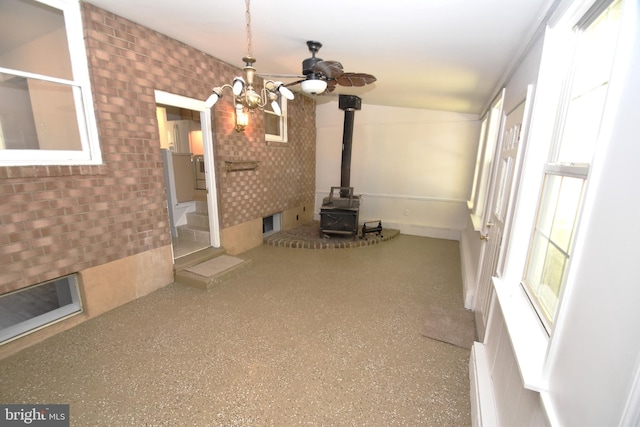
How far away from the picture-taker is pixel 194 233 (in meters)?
4.05

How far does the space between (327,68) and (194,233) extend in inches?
124

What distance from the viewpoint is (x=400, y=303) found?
9.19ft

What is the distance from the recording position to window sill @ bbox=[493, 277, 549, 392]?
930mm

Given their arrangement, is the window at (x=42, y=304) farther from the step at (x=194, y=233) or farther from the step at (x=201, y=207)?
the step at (x=201, y=207)

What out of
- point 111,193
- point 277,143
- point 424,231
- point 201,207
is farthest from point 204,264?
point 424,231

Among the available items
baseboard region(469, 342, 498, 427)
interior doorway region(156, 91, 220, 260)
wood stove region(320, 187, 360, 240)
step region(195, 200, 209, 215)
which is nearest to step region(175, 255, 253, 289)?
→ interior doorway region(156, 91, 220, 260)

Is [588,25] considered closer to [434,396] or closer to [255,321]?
[434,396]

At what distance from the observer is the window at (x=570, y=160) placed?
→ 40.4 inches

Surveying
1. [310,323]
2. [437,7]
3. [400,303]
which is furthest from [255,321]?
[437,7]

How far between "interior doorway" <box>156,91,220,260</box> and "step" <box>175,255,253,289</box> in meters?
0.37

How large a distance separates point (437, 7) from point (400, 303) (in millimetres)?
2546

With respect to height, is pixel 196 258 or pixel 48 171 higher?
pixel 48 171

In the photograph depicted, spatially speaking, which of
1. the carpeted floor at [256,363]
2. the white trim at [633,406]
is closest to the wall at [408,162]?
the carpeted floor at [256,363]

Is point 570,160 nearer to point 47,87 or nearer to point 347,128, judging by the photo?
point 47,87
